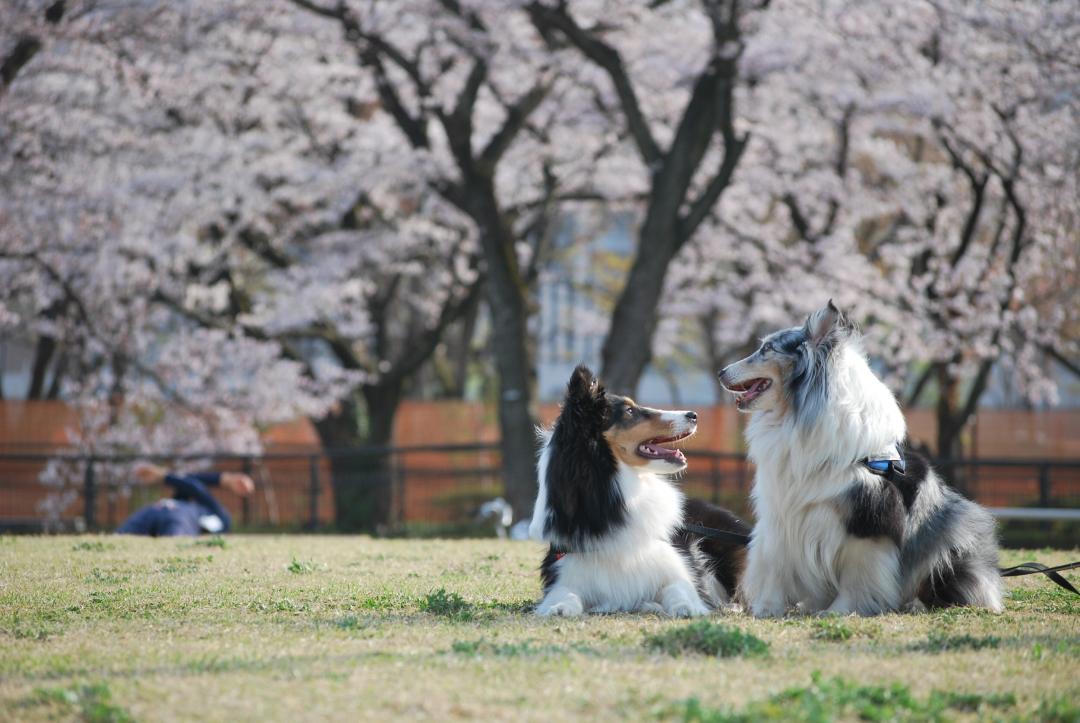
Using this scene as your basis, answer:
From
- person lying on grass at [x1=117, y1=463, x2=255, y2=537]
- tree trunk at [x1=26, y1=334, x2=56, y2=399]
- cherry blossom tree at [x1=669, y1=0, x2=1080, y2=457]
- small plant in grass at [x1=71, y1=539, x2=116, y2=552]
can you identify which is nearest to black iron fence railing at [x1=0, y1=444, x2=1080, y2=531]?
cherry blossom tree at [x1=669, y1=0, x2=1080, y2=457]

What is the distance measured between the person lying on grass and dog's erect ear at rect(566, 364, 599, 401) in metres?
7.02

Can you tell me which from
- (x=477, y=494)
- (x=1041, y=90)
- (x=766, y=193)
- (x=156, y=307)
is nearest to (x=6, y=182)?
(x=156, y=307)

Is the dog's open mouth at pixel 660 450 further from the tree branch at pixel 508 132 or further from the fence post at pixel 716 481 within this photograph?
the fence post at pixel 716 481

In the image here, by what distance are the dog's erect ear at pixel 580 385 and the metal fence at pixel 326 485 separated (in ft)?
37.3

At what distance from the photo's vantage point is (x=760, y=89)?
1792cm

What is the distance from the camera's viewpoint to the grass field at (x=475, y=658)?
3.81 meters

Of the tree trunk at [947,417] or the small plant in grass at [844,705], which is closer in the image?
the small plant in grass at [844,705]

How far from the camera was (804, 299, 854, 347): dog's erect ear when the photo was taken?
599 centimetres

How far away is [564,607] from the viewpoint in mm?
5855

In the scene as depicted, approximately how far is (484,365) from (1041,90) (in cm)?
2116

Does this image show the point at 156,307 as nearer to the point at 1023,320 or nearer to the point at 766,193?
the point at 766,193

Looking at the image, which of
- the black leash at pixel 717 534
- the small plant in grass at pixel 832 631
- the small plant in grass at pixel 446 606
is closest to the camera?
the small plant in grass at pixel 832 631

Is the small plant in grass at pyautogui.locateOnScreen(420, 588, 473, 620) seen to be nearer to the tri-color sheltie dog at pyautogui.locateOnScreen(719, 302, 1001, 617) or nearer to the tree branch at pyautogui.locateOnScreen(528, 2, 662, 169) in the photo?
the tri-color sheltie dog at pyautogui.locateOnScreen(719, 302, 1001, 617)

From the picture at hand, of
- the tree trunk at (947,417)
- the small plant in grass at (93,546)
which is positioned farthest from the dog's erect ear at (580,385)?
the tree trunk at (947,417)
